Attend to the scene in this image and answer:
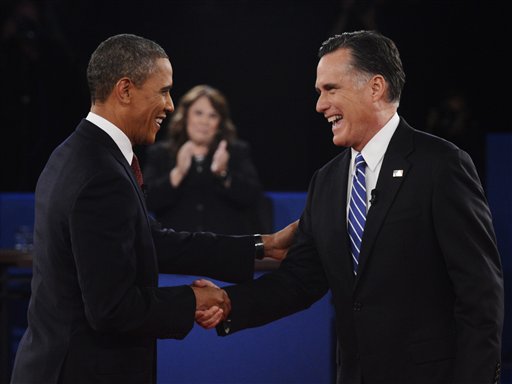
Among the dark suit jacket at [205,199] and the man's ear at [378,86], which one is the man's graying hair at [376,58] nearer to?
the man's ear at [378,86]

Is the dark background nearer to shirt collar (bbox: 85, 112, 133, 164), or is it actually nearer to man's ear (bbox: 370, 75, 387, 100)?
man's ear (bbox: 370, 75, 387, 100)

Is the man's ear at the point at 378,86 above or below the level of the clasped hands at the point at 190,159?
above

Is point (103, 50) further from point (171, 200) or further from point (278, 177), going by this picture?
point (278, 177)

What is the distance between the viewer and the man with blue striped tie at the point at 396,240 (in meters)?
2.28

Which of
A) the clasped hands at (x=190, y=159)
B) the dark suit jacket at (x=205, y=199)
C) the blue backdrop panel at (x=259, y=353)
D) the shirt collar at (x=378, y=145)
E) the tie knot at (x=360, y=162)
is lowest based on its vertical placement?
the blue backdrop panel at (x=259, y=353)

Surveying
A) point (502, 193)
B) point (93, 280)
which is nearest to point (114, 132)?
point (93, 280)

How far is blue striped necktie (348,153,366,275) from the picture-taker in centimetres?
250

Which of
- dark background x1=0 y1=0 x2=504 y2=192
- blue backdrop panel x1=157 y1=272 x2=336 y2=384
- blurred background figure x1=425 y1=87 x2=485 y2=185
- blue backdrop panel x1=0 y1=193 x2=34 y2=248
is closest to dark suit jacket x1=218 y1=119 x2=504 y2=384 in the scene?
blue backdrop panel x1=157 y1=272 x2=336 y2=384

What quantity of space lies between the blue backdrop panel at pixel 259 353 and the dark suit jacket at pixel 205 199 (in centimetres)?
105

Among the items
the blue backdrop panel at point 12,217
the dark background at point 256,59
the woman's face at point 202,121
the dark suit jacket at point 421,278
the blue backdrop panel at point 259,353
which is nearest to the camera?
the dark suit jacket at point 421,278

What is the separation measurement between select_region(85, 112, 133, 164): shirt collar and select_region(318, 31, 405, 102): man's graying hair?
694 millimetres

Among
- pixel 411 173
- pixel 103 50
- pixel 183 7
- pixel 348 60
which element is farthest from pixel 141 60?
pixel 183 7

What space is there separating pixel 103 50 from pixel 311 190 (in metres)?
0.76

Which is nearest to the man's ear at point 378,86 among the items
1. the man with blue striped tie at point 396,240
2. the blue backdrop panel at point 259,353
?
the man with blue striped tie at point 396,240
